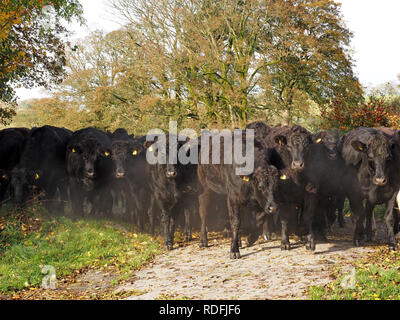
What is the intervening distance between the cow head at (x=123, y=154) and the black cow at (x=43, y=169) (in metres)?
2.08

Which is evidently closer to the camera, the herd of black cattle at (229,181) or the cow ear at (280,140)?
the herd of black cattle at (229,181)

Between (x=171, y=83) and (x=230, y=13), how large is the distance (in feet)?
17.3

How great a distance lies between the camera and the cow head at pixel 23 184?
1132cm

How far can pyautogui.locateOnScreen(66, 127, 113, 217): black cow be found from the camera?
12.6m


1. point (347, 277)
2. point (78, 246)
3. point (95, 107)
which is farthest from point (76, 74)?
point (347, 277)

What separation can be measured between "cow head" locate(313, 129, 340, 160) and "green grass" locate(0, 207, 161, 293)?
4450 mm

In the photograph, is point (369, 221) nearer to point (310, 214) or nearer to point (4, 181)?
point (310, 214)

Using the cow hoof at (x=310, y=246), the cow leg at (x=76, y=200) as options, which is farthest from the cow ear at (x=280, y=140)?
the cow leg at (x=76, y=200)

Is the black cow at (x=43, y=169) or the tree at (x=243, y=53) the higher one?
the tree at (x=243, y=53)

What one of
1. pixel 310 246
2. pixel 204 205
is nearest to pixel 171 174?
pixel 204 205

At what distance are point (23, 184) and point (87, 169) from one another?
1694 mm

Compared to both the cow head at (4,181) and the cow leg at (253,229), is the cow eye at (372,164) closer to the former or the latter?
the cow leg at (253,229)

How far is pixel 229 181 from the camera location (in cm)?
968

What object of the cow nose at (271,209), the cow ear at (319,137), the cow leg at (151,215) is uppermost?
the cow ear at (319,137)
